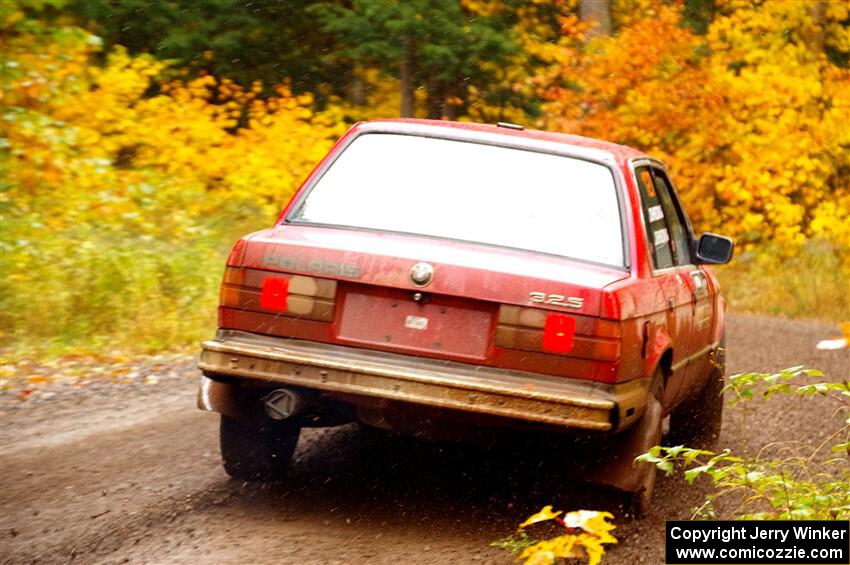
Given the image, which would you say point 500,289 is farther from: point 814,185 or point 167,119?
point 814,185

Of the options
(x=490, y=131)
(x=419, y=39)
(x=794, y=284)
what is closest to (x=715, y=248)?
(x=490, y=131)

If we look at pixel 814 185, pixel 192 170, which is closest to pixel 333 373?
pixel 192 170

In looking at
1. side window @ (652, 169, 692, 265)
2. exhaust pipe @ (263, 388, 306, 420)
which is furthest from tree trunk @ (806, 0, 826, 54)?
exhaust pipe @ (263, 388, 306, 420)

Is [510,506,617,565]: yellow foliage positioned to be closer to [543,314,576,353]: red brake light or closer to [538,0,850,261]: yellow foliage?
[543,314,576,353]: red brake light

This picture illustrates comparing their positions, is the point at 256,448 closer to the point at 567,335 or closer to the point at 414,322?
the point at 414,322

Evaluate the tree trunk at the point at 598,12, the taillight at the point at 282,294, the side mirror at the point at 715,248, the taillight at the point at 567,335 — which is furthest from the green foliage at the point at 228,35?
the taillight at the point at 567,335

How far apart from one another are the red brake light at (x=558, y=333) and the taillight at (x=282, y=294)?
912 millimetres

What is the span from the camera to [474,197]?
5.92 metres

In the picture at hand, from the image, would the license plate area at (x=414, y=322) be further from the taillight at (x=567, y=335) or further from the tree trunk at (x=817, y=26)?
the tree trunk at (x=817, y=26)

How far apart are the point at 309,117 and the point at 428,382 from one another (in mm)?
16456

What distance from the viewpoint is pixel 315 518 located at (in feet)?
18.6

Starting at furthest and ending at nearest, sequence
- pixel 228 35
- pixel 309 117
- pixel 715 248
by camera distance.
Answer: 1. pixel 228 35
2. pixel 309 117
3. pixel 715 248

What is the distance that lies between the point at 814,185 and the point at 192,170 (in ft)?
33.1

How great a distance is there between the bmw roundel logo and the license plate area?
0.06m
